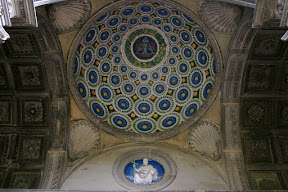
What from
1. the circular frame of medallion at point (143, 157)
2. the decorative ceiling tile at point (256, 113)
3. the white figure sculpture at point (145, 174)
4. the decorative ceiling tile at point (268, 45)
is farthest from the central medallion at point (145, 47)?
the white figure sculpture at point (145, 174)

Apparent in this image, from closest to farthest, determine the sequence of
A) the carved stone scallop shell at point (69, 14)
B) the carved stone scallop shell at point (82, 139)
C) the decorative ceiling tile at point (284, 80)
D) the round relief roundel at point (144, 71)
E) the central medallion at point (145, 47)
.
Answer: the carved stone scallop shell at point (69, 14), the decorative ceiling tile at point (284, 80), the round relief roundel at point (144, 71), the carved stone scallop shell at point (82, 139), the central medallion at point (145, 47)

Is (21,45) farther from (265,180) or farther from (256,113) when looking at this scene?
(265,180)

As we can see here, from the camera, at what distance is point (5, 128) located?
13297 millimetres

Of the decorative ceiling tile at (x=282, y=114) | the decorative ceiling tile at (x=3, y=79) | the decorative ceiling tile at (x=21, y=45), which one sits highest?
the decorative ceiling tile at (x=21, y=45)

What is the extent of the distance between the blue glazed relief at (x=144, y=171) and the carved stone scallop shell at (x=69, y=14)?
15.7 ft

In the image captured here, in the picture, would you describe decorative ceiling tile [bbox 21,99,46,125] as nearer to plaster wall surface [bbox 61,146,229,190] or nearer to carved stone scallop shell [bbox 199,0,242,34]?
plaster wall surface [bbox 61,146,229,190]

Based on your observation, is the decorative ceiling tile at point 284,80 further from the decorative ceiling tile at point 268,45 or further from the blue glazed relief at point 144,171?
the blue glazed relief at point 144,171

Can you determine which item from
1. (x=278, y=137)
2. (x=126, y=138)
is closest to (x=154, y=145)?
(x=126, y=138)

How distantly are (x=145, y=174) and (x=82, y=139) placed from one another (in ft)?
7.99

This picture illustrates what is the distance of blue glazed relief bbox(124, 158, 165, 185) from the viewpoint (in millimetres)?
12656

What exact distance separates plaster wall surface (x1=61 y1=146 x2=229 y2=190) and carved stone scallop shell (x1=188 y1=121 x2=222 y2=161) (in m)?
0.35

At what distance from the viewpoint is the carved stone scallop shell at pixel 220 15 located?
11.9 metres

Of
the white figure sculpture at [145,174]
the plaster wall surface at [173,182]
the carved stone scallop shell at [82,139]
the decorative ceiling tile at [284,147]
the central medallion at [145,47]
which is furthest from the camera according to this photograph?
the central medallion at [145,47]

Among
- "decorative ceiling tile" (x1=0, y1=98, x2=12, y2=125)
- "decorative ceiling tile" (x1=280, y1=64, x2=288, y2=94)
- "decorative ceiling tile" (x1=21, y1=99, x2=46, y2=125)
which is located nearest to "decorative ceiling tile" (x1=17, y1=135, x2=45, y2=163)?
"decorative ceiling tile" (x1=21, y1=99, x2=46, y2=125)
